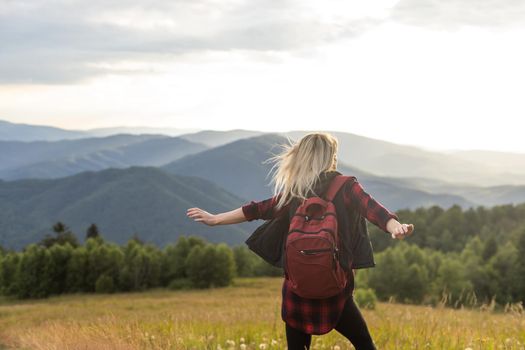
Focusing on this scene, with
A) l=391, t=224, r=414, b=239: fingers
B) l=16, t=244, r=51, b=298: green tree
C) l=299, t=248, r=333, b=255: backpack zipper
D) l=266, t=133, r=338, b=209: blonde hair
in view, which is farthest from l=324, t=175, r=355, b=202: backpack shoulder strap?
l=16, t=244, r=51, b=298: green tree

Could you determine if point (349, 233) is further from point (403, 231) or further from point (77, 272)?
point (77, 272)

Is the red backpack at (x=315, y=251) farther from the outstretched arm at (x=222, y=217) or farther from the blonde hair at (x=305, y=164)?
the outstretched arm at (x=222, y=217)

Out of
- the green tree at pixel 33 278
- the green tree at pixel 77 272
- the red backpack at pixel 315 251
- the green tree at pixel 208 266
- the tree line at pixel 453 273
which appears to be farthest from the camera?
the green tree at pixel 208 266

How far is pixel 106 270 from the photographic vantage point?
77.1m

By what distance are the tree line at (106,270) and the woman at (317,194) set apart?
243ft

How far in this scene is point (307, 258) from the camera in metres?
4.51

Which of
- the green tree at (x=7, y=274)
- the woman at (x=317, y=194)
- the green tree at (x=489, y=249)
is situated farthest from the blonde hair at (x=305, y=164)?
the green tree at (x=7, y=274)

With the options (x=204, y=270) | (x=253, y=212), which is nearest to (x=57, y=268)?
(x=204, y=270)

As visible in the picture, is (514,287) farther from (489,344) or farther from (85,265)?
(489,344)

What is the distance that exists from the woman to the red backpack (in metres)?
0.12

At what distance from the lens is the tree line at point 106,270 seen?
2980 inches

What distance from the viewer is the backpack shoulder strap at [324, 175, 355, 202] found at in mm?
4730

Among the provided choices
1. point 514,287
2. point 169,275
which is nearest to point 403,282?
point 514,287

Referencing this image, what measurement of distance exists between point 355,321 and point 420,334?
75.6 inches
